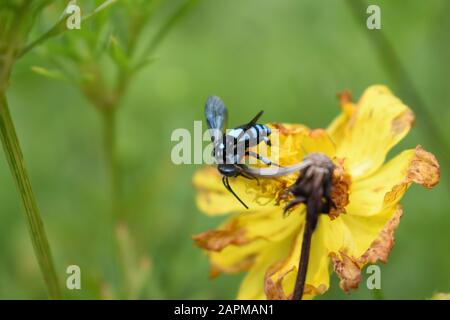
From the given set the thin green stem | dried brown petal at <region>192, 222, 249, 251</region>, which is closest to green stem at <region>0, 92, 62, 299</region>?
dried brown petal at <region>192, 222, 249, 251</region>

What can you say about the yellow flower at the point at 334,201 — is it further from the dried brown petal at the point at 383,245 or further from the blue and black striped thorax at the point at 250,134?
the blue and black striped thorax at the point at 250,134

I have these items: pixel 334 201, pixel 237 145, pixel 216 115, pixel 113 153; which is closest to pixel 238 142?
pixel 237 145

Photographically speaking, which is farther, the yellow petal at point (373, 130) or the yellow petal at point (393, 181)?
the yellow petal at point (373, 130)

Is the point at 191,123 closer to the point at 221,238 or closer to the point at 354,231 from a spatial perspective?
the point at 221,238

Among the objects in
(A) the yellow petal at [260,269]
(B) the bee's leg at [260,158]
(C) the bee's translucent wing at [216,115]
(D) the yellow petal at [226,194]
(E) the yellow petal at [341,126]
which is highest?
(C) the bee's translucent wing at [216,115]

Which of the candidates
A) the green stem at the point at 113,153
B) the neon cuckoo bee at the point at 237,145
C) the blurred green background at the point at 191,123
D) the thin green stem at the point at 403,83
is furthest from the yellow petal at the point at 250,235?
the thin green stem at the point at 403,83

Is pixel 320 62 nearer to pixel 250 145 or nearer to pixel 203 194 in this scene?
pixel 203 194
